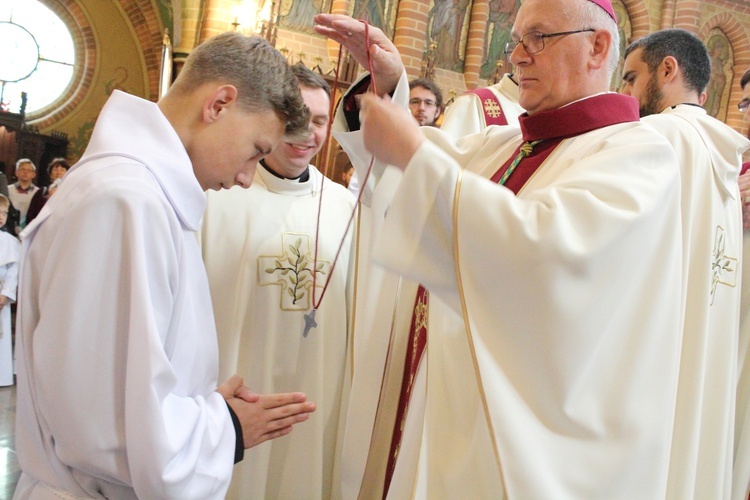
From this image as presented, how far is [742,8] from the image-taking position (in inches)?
477

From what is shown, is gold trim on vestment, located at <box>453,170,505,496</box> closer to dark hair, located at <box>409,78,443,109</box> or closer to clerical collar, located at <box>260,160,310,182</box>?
clerical collar, located at <box>260,160,310,182</box>

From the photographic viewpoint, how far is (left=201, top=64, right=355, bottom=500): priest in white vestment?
282 cm

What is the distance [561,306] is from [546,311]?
0.04 meters

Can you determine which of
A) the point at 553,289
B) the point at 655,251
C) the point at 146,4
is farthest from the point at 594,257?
the point at 146,4

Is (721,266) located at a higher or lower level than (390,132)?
lower

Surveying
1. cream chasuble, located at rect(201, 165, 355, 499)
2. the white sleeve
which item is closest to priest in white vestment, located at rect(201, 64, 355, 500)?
cream chasuble, located at rect(201, 165, 355, 499)

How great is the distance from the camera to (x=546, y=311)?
1611 millimetres

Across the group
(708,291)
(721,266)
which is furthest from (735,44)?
(708,291)

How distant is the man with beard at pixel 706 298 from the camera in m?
2.49

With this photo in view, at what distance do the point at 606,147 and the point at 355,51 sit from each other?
108 centimetres

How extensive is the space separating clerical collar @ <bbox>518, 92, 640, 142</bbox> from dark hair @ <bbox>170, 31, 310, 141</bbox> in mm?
815

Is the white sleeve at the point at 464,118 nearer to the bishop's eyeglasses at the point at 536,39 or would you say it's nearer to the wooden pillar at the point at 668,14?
the bishop's eyeglasses at the point at 536,39

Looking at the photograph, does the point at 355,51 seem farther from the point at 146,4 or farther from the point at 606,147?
the point at 146,4

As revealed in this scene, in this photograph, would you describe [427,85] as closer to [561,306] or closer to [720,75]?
[561,306]
